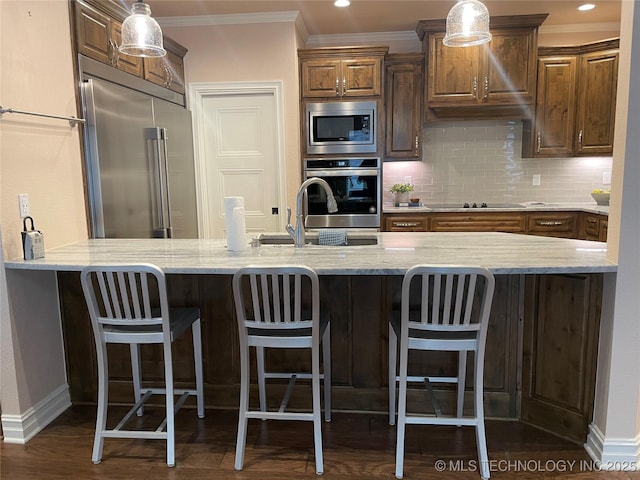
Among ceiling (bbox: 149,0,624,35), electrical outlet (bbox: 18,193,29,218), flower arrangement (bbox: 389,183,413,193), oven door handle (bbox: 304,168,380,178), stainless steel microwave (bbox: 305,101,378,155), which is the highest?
ceiling (bbox: 149,0,624,35)

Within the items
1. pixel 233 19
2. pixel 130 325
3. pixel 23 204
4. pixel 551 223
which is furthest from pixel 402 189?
pixel 23 204

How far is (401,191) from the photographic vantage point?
4898mm

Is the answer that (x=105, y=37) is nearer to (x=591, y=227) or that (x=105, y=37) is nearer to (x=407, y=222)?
(x=407, y=222)

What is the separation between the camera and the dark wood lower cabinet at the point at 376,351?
2.23 metres

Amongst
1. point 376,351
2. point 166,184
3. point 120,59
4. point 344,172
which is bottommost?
point 376,351

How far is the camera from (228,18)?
4340 millimetres

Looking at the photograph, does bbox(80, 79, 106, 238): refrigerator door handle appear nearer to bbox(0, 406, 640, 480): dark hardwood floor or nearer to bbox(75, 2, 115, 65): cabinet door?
bbox(75, 2, 115, 65): cabinet door

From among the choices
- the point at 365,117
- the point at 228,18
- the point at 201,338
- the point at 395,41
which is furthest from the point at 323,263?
the point at 395,41

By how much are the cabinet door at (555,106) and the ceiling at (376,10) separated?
47 centimetres

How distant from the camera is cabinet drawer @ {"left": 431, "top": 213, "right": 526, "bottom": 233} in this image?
4562 millimetres

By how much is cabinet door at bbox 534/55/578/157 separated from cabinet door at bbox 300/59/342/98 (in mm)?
2004

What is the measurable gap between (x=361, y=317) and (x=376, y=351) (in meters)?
0.21

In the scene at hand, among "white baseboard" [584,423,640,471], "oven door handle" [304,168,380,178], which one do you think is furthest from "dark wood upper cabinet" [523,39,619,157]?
"white baseboard" [584,423,640,471]

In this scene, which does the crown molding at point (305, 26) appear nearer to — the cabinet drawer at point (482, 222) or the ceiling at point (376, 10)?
the ceiling at point (376, 10)
